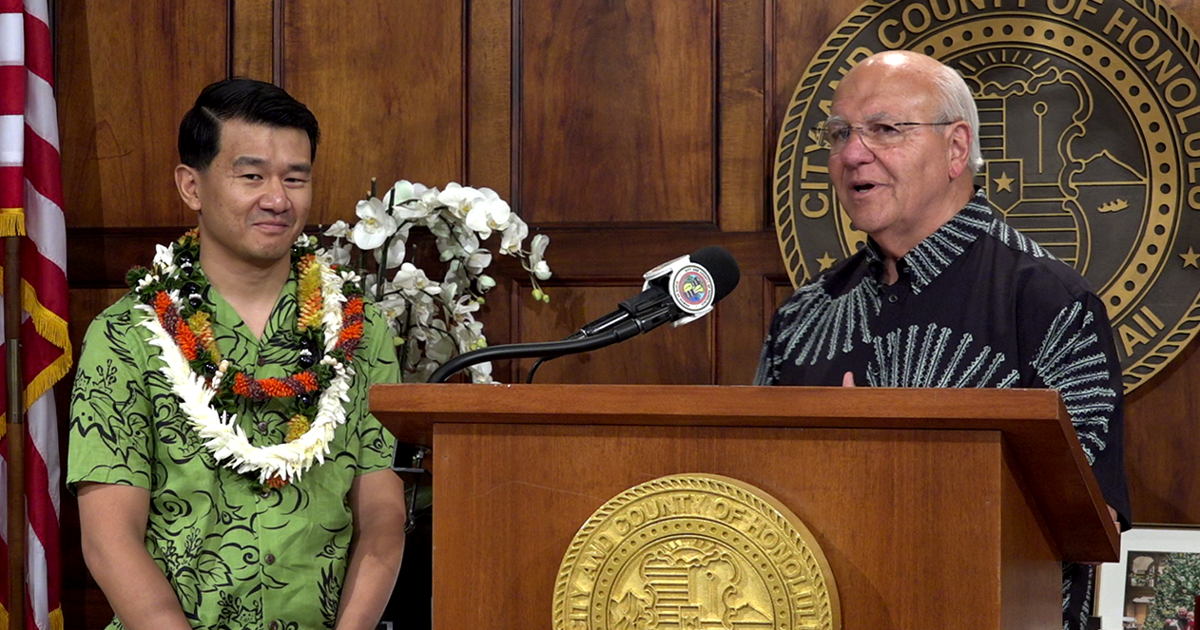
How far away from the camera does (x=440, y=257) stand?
313cm

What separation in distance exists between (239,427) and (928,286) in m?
1.12

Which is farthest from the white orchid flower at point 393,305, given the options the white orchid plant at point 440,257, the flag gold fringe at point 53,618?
the flag gold fringe at point 53,618

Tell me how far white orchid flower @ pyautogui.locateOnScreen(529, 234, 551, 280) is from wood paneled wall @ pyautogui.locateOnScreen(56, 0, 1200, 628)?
13 centimetres

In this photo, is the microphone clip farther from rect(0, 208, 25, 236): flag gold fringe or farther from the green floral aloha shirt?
rect(0, 208, 25, 236): flag gold fringe

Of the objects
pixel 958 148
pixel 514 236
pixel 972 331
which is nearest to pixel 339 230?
pixel 514 236

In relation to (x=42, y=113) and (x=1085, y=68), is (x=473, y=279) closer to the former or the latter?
(x=42, y=113)

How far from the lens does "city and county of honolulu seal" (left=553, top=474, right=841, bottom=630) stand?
113cm

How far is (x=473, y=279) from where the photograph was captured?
3170 millimetres

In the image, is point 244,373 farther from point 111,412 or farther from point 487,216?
point 487,216

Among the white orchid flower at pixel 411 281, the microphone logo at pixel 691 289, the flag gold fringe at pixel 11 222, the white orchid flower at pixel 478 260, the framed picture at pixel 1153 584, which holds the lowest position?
the framed picture at pixel 1153 584

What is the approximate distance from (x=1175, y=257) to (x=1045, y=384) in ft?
3.88

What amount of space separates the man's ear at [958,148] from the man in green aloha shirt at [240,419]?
1032mm

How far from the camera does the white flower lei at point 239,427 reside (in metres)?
2.10

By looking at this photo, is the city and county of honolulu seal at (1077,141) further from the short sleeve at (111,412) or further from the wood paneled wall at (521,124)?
the short sleeve at (111,412)
